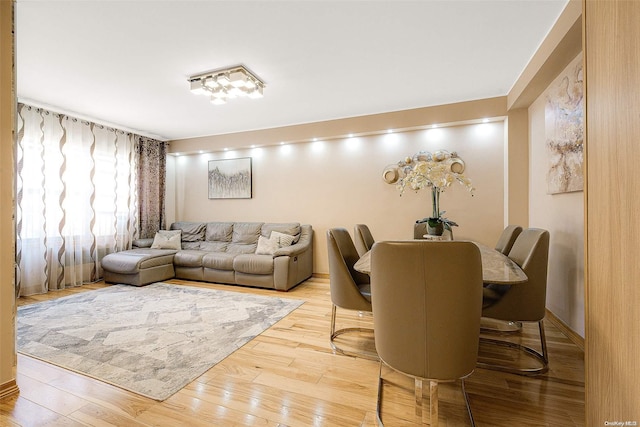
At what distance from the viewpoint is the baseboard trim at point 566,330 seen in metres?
2.10

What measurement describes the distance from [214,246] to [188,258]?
544 mm

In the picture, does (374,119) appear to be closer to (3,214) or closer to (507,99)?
(507,99)

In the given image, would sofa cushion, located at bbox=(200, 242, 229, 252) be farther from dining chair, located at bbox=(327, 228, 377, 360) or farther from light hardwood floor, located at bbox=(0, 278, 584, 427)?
dining chair, located at bbox=(327, 228, 377, 360)

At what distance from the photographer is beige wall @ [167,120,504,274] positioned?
3662 millimetres

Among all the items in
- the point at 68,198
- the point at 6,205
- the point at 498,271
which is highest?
the point at 68,198

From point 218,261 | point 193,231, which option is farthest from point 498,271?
point 193,231

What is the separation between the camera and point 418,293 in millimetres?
1117

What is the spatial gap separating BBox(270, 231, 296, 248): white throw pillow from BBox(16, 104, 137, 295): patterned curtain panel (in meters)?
2.73

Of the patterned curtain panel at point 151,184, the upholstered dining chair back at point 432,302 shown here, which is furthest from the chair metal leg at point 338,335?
the patterned curtain panel at point 151,184

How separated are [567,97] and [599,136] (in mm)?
1872

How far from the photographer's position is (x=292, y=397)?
155 cm

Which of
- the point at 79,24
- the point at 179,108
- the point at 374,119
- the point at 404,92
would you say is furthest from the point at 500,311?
the point at 179,108

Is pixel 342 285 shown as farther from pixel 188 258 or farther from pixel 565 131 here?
pixel 188 258

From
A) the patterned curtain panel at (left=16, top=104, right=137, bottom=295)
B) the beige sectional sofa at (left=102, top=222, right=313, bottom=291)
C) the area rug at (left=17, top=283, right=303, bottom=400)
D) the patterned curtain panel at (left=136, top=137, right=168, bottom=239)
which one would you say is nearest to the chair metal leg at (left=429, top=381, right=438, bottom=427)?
the area rug at (left=17, top=283, right=303, bottom=400)
